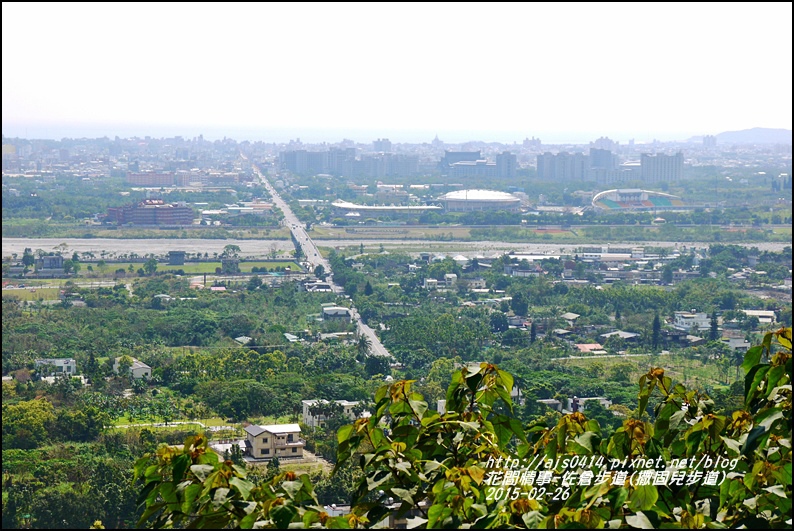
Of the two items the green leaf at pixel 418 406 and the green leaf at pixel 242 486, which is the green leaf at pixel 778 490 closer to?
the green leaf at pixel 418 406

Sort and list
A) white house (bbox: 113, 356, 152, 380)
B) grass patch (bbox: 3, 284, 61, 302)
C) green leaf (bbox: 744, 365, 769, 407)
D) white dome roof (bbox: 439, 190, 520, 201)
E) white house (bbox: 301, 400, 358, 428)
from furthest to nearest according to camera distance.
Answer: white dome roof (bbox: 439, 190, 520, 201), grass patch (bbox: 3, 284, 61, 302), white house (bbox: 113, 356, 152, 380), white house (bbox: 301, 400, 358, 428), green leaf (bbox: 744, 365, 769, 407)

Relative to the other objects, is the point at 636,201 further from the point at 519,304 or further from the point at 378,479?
the point at 378,479

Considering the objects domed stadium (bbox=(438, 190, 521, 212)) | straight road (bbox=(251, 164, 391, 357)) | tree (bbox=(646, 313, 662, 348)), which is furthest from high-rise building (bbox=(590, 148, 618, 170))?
tree (bbox=(646, 313, 662, 348))

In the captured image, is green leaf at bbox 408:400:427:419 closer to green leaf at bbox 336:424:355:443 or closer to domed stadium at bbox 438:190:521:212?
green leaf at bbox 336:424:355:443

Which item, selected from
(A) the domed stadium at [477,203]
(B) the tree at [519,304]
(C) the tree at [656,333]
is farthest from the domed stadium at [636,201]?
(C) the tree at [656,333]

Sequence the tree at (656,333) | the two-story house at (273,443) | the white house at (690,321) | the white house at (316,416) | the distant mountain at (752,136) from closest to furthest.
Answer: the two-story house at (273,443) < the white house at (316,416) < the tree at (656,333) < the white house at (690,321) < the distant mountain at (752,136)

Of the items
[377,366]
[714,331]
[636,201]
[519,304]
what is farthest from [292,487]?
[636,201]
